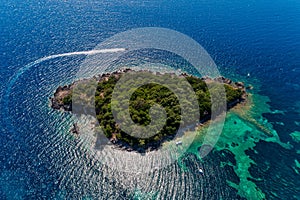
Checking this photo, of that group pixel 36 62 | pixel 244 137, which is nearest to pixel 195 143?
pixel 244 137

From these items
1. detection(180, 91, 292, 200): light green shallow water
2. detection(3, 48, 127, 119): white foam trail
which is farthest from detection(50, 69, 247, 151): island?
detection(3, 48, 127, 119): white foam trail

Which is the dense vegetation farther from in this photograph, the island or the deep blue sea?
the deep blue sea

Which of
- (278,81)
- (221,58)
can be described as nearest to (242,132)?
(278,81)

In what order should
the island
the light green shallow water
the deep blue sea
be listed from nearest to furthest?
the deep blue sea
the light green shallow water
the island

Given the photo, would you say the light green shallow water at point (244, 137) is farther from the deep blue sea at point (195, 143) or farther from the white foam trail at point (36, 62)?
the white foam trail at point (36, 62)

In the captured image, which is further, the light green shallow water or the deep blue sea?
the light green shallow water

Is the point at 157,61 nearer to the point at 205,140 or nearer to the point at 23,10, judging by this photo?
the point at 205,140

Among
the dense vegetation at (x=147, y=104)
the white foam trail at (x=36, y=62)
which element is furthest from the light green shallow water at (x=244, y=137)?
the white foam trail at (x=36, y=62)
